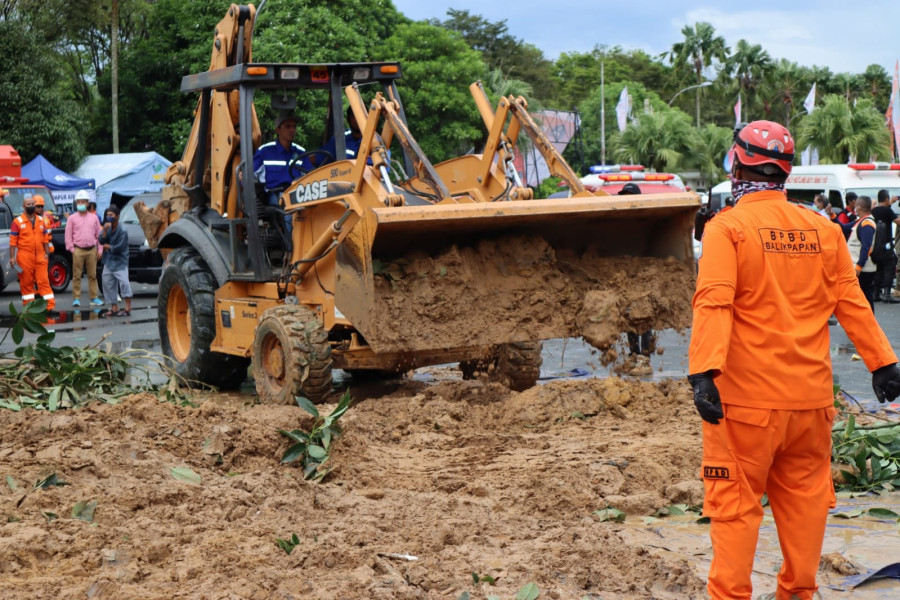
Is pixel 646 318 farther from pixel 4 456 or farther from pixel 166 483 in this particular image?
pixel 4 456

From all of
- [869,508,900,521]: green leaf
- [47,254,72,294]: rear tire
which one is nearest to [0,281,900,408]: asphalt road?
[47,254,72,294]: rear tire

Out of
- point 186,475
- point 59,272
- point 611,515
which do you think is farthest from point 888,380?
point 59,272

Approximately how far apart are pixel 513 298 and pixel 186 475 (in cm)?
300

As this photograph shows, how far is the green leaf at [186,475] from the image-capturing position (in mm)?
5924

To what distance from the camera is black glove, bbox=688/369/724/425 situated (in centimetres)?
384

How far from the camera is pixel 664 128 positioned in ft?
163

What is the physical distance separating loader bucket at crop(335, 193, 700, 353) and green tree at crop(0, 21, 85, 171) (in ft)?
93.0

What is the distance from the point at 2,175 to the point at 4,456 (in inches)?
761

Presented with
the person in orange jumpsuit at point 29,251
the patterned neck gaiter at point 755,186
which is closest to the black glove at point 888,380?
the patterned neck gaiter at point 755,186

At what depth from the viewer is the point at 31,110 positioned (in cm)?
3388

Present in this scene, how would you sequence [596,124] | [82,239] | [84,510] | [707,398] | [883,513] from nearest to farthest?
[707,398] → [84,510] → [883,513] → [82,239] → [596,124]

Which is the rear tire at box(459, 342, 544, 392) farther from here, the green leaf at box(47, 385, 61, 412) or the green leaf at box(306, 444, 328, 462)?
the green leaf at box(47, 385, 61, 412)

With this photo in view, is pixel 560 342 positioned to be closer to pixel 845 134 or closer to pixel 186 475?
pixel 186 475

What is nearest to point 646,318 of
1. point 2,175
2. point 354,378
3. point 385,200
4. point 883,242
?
point 385,200
